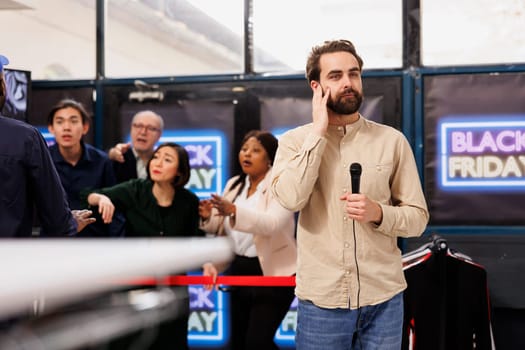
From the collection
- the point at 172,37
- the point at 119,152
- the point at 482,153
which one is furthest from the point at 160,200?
the point at 482,153

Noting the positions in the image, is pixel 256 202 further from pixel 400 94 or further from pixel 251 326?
pixel 400 94

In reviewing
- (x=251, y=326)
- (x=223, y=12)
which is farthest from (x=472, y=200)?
(x=223, y=12)

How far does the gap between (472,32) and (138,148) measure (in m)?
2.26

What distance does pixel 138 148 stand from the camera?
4.48 meters

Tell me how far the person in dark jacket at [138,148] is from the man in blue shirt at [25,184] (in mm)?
1837

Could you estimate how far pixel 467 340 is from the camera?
3797mm

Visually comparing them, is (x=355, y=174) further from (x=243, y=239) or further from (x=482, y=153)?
(x=482, y=153)

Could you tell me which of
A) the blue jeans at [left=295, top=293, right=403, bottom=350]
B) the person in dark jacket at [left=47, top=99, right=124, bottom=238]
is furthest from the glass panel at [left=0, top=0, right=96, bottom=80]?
the blue jeans at [left=295, top=293, right=403, bottom=350]

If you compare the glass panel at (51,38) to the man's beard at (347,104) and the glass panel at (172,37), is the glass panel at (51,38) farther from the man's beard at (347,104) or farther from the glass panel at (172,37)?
the man's beard at (347,104)

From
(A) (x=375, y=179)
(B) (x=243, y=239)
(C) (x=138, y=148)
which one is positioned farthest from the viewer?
(C) (x=138, y=148)

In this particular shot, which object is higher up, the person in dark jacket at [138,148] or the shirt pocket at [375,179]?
the person in dark jacket at [138,148]

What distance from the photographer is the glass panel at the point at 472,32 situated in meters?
4.29

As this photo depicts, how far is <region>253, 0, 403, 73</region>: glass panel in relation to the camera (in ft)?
14.5

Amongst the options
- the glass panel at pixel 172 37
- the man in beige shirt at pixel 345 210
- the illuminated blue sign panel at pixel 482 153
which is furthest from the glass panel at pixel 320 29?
the man in beige shirt at pixel 345 210
